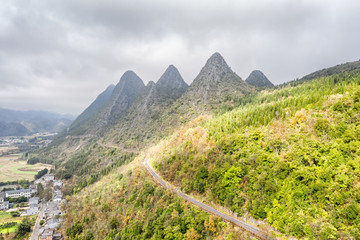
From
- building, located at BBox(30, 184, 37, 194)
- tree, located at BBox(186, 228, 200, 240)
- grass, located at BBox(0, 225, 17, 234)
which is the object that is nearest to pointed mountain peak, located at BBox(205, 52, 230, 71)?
tree, located at BBox(186, 228, 200, 240)

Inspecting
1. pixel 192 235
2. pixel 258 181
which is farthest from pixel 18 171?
pixel 258 181

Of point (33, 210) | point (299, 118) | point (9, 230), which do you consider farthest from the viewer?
point (33, 210)

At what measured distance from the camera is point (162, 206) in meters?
47.2

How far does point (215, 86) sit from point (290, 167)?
12240 cm

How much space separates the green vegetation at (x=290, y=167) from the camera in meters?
27.8

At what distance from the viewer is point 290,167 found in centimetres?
3606

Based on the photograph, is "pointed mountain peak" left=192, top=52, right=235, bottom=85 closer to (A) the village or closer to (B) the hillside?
(B) the hillside

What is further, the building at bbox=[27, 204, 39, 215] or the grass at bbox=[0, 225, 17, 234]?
the building at bbox=[27, 204, 39, 215]

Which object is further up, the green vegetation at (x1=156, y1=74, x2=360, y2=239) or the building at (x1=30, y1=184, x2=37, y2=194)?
the green vegetation at (x1=156, y1=74, x2=360, y2=239)

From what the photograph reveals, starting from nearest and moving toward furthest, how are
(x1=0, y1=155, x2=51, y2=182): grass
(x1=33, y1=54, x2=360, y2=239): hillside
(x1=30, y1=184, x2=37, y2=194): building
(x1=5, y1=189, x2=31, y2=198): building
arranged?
1. (x1=33, y1=54, x2=360, y2=239): hillside
2. (x1=5, y1=189, x2=31, y2=198): building
3. (x1=30, y1=184, x2=37, y2=194): building
4. (x1=0, y1=155, x2=51, y2=182): grass

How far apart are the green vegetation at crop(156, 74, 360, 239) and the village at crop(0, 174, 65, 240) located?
5405 cm

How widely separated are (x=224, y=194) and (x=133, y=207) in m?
29.8

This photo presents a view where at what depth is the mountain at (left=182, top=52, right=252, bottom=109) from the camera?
436ft

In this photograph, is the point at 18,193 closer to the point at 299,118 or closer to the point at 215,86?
the point at 299,118
